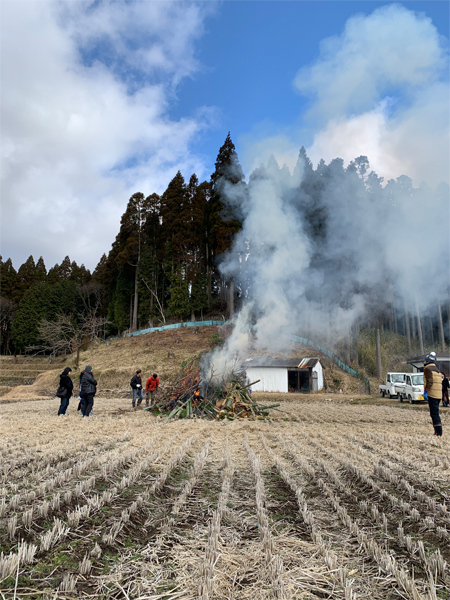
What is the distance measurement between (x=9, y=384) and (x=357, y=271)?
90.6 ft

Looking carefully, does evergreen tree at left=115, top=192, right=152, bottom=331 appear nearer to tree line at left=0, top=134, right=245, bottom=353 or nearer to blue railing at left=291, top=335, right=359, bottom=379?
tree line at left=0, top=134, right=245, bottom=353

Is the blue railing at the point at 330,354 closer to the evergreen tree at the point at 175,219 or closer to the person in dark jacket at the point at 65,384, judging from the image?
the evergreen tree at the point at 175,219

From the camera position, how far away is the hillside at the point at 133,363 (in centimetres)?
2528

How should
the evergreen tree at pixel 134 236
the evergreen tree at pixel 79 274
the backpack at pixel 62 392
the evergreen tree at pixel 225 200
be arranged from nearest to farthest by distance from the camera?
the backpack at pixel 62 392 → the evergreen tree at pixel 225 200 → the evergreen tree at pixel 134 236 → the evergreen tree at pixel 79 274

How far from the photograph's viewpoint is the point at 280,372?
25.3m

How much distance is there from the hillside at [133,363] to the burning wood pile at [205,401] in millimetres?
11113

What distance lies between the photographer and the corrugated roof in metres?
24.8

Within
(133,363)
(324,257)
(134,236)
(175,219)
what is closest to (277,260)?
(324,257)

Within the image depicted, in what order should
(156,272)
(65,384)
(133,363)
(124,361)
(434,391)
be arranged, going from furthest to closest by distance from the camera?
(156,272) < (124,361) < (133,363) < (65,384) < (434,391)

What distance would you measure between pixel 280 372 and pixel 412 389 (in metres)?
9.39

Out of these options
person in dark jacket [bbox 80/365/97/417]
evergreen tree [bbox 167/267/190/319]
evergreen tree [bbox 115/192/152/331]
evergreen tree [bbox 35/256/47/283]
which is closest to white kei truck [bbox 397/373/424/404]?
person in dark jacket [bbox 80/365/97/417]

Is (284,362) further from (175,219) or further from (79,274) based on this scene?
(79,274)

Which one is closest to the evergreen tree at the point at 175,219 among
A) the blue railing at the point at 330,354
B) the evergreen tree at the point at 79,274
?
the blue railing at the point at 330,354

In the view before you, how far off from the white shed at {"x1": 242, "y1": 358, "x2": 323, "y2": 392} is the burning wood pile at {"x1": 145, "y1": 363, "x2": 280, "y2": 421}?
12.5m
